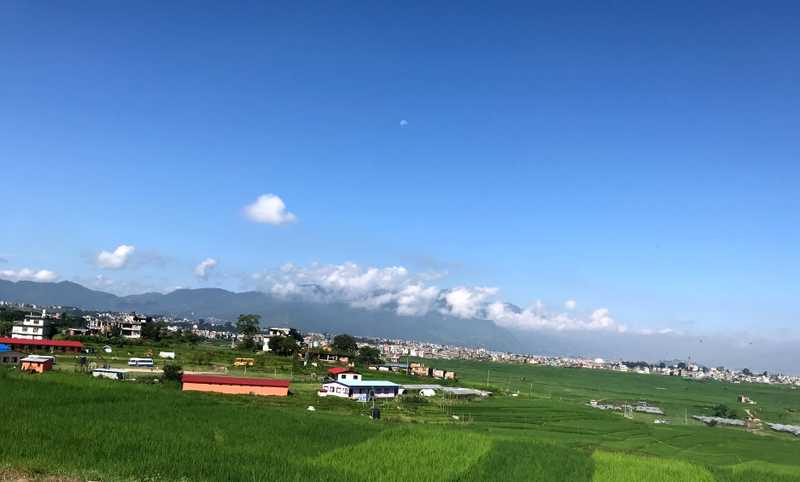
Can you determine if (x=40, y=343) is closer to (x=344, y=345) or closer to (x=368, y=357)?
(x=368, y=357)

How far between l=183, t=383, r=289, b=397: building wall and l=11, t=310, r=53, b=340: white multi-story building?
156 ft

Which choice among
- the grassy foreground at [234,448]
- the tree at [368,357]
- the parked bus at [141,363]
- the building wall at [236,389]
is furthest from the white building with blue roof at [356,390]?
the tree at [368,357]

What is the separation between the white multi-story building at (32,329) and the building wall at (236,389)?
1874 inches

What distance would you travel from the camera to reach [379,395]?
4975 centimetres

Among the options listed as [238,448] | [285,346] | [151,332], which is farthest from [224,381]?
[151,332]

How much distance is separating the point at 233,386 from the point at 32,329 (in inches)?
2022

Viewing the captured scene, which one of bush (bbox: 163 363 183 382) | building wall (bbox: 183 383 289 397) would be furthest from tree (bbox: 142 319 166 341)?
building wall (bbox: 183 383 289 397)

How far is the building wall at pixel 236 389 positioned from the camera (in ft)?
123

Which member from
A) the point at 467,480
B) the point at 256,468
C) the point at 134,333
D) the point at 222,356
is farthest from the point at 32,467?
the point at 134,333

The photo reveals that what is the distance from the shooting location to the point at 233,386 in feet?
127

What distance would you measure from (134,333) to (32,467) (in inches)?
3397

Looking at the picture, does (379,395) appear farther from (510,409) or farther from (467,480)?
(467,480)

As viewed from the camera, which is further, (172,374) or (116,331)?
(116,331)

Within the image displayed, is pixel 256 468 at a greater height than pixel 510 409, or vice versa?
pixel 256 468
